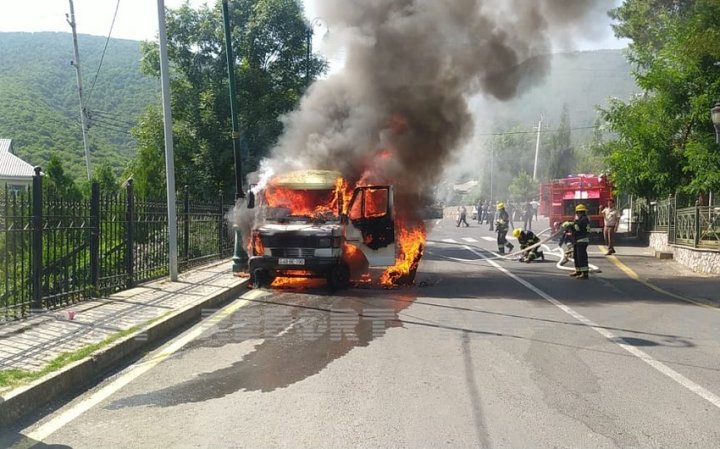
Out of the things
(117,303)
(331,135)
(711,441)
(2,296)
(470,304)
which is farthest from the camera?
(331,135)

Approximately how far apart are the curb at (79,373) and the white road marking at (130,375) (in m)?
0.21

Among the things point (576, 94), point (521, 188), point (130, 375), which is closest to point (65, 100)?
point (521, 188)

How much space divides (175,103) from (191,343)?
15.7 metres

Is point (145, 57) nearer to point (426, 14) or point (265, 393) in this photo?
point (426, 14)

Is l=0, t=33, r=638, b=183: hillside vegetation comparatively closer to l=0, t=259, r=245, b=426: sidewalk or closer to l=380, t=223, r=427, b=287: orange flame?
l=380, t=223, r=427, b=287: orange flame

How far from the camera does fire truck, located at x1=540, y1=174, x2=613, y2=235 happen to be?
26170 mm

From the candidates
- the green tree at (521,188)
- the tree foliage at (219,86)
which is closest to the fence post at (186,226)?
the tree foliage at (219,86)

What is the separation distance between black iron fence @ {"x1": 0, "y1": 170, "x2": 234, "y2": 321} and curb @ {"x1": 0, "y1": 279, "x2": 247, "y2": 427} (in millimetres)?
1754

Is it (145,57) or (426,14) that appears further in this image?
(145,57)

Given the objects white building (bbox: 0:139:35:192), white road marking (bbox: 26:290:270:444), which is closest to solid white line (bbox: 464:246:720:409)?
white road marking (bbox: 26:290:270:444)

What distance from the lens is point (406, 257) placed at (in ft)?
44.6

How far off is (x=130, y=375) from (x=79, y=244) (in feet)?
16.4

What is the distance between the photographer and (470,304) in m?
10.2

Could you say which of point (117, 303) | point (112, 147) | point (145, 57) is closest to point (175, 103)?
point (145, 57)
